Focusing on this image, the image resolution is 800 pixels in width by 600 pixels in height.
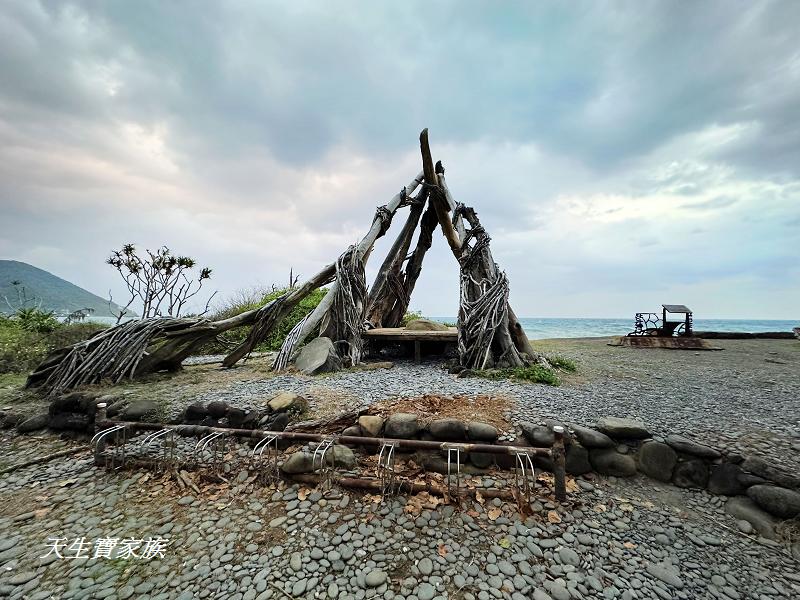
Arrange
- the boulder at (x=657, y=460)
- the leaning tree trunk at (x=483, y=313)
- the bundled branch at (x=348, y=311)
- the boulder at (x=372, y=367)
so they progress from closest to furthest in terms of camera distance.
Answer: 1. the boulder at (x=657, y=460)
2. the leaning tree trunk at (x=483, y=313)
3. the boulder at (x=372, y=367)
4. the bundled branch at (x=348, y=311)

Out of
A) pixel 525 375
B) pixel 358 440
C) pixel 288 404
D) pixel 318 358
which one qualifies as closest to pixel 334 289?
pixel 318 358

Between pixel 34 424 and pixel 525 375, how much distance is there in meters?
7.17

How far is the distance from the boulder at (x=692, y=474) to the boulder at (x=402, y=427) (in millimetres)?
2463

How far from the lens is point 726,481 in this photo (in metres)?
2.80

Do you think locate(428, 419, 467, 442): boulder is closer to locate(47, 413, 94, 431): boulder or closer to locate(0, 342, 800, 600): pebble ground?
locate(0, 342, 800, 600): pebble ground

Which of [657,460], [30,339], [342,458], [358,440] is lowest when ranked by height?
[342,458]

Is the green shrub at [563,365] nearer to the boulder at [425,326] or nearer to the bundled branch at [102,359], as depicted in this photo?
the boulder at [425,326]

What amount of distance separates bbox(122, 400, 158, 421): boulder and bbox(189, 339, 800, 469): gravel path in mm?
556

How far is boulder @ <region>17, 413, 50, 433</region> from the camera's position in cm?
422

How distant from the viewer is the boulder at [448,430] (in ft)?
10.5

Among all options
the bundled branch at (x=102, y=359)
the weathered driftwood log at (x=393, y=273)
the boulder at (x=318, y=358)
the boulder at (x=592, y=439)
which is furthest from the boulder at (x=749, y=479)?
the bundled branch at (x=102, y=359)

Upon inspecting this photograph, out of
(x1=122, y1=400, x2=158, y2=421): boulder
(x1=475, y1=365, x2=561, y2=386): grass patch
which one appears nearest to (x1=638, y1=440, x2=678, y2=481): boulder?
(x1=475, y1=365, x2=561, y2=386): grass patch

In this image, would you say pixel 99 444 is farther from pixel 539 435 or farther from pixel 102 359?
pixel 539 435

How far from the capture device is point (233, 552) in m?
2.31
